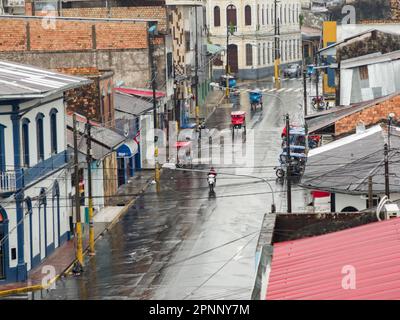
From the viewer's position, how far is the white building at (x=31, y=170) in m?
37.3

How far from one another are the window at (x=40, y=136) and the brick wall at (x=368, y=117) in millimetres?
11546

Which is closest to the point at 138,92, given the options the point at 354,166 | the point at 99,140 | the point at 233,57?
the point at 99,140

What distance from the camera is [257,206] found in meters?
49.8

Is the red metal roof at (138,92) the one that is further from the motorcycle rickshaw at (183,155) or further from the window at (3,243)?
the window at (3,243)

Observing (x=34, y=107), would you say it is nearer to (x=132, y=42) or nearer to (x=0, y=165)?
(x=0, y=165)

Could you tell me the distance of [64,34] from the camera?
67.8 m

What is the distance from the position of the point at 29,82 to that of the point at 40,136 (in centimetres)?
199

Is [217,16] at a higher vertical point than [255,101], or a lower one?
higher

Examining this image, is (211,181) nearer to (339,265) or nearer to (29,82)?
(29,82)

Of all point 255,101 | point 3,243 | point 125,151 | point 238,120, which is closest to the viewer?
point 3,243

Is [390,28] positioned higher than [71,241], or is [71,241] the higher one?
[390,28]

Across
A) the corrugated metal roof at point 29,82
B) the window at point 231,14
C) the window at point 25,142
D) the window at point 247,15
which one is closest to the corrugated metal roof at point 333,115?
the corrugated metal roof at point 29,82
